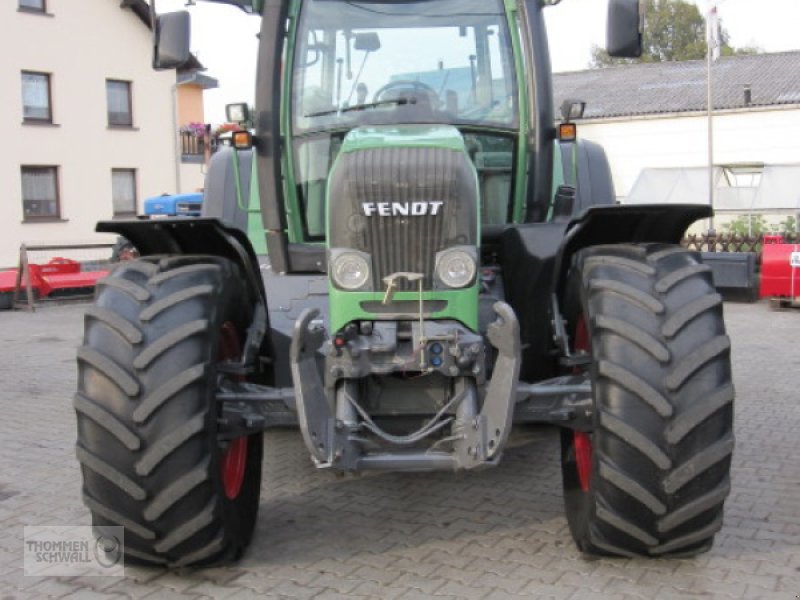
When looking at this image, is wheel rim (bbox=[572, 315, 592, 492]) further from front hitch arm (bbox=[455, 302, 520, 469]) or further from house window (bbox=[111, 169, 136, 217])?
house window (bbox=[111, 169, 136, 217])

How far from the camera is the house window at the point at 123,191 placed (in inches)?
1026

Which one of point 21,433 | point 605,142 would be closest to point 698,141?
point 605,142

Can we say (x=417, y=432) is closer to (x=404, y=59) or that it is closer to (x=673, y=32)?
(x=404, y=59)

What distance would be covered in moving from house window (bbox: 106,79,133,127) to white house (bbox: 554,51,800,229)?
1395cm

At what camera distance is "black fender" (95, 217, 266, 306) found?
4172mm

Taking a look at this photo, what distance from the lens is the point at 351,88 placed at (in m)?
5.02

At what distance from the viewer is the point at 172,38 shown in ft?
15.7

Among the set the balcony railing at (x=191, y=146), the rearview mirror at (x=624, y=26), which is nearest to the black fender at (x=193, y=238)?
the rearview mirror at (x=624, y=26)

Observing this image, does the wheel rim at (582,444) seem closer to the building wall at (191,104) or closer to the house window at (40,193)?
the house window at (40,193)

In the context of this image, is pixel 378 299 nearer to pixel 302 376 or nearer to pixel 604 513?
pixel 302 376

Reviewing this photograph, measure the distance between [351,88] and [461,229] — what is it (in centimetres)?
139

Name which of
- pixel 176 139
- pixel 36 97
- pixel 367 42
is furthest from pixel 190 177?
pixel 367 42

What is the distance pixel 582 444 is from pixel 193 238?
6.73ft

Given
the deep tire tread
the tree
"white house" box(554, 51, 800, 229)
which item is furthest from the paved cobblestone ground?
the tree
